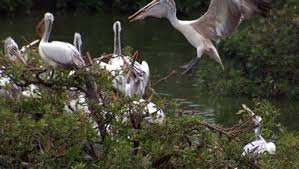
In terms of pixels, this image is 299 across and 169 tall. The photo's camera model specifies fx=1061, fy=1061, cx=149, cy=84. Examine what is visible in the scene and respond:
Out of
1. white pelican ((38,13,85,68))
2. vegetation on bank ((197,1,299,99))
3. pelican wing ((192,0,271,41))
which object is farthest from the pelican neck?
vegetation on bank ((197,1,299,99))

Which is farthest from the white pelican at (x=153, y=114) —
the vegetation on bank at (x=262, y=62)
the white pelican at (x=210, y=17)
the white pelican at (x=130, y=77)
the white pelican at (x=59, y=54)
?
the vegetation on bank at (x=262, y=62)

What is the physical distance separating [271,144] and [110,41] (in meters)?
13.1

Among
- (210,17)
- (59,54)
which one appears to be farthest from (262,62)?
(59,54)

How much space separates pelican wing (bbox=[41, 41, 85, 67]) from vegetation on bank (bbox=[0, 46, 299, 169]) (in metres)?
1.10

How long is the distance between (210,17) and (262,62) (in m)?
4.55

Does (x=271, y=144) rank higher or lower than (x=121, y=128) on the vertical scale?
lower

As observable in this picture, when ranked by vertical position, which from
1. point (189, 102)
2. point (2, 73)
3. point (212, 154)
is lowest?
point (189, 102)

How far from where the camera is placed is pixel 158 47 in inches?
805

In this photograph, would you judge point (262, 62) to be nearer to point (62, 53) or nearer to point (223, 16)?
point (223, 16)

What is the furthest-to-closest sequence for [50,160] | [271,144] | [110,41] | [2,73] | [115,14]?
[115,14]
[110,41]
[271,144]
[2,73]
[50,160]

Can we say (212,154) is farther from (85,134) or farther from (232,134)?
(85,134)

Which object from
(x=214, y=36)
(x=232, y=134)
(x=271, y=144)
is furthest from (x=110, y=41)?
(x=232, y=134)

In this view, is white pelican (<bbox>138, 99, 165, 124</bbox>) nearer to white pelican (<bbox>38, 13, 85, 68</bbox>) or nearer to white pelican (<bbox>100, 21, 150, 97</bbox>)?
Result: white pelican (<bbox>100, 21, 150, 97</bbox>)

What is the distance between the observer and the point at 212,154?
536 centimetres
